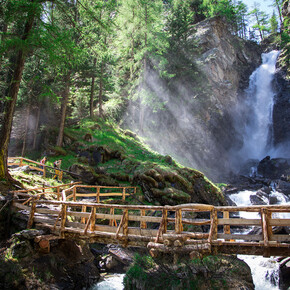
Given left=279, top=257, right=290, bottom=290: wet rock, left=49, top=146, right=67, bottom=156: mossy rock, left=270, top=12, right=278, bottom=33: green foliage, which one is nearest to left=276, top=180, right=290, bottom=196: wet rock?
left=279, top=257, right=290, bottom=290: wet rock

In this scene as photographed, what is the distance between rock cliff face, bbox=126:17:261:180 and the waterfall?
196 centimetres

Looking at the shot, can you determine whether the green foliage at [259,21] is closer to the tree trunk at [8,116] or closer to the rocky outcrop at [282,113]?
the rocky outcrop at [282,113]

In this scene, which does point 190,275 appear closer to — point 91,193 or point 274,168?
point 91,193

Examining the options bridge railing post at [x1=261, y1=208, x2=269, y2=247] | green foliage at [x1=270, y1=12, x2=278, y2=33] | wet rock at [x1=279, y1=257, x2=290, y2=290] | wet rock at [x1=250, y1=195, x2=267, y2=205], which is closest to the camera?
bridge railing post at [x1=261, y1=208, x2=269, y2=247]

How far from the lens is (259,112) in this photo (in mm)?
40219

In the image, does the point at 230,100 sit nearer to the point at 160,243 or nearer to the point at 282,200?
the point at 282,200

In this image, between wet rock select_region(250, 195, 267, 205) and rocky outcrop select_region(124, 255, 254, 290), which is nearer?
rocky outcrop select_region(124, 255, 254, 290)

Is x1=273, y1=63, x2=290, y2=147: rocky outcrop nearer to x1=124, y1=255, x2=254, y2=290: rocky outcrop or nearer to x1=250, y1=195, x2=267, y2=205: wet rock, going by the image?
x1=250, y1=195, x2=267, y2=205: wet rock

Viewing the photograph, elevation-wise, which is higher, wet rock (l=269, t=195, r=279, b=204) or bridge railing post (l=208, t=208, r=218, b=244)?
wet rock (l=269, t=195, r=279, b=204)

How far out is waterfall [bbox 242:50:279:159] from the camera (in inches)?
1489

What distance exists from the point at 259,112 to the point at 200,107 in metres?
12.6

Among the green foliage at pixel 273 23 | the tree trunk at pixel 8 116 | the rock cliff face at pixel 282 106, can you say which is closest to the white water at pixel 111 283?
the tree trunk at pixel 8 116

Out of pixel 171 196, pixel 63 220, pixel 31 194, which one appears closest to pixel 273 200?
pixel 171 196

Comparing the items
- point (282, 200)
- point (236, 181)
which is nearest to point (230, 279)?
point (282, 200)
